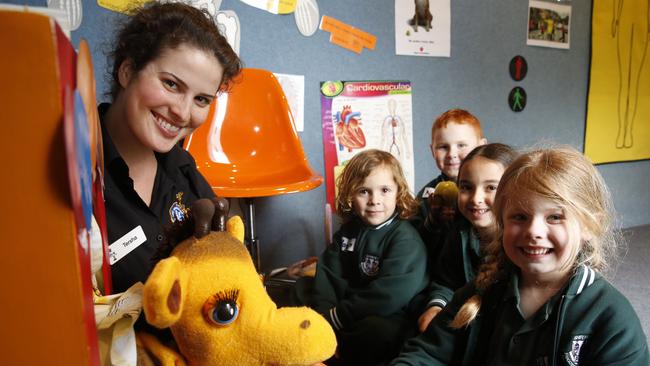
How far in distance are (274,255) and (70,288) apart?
1.97 meters

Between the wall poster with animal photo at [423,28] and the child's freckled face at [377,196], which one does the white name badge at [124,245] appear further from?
the wall poster with animal photo at [423,28]

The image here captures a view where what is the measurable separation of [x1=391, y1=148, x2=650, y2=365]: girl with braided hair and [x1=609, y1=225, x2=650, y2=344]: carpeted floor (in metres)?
1.14

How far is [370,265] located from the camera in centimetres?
145

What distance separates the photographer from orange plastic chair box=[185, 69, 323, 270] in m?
1.71

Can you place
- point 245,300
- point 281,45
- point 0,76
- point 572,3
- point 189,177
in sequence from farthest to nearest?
point 572,3 < point 281,45 < point 189,177 < point 245,300 < point 0,76

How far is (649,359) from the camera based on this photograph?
79cm

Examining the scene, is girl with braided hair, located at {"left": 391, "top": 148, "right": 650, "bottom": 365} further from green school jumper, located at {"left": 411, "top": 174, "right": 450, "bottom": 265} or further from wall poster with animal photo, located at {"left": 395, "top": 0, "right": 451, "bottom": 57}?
wall poster with animal photo, located at {"left": 395, "top": 0, "right": 451, "bottom": 57}

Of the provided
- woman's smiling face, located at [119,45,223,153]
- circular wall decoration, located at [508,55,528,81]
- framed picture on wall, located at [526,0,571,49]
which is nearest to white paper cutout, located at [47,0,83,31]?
woman's smiling face, located at [119,45,223,153]

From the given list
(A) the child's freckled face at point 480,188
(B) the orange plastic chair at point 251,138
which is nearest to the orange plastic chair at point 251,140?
(B) the orange plastic chair at point 251,138

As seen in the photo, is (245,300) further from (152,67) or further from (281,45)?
(281,45)

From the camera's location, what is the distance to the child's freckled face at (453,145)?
160cm

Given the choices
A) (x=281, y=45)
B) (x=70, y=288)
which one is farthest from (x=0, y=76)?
(x=281, y=45)

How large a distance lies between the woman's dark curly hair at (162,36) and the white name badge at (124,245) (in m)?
0.35

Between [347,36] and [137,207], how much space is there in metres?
1.59
